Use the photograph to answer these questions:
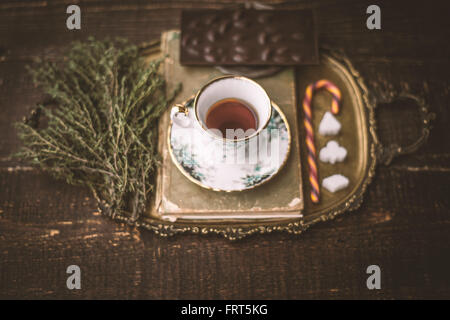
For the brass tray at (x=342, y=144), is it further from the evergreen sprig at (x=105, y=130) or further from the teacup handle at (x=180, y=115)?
the teacup handle at (x=180, y=115)

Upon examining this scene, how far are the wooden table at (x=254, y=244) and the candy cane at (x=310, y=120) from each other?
0.33 ft

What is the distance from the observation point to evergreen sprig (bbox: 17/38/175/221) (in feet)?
2.56

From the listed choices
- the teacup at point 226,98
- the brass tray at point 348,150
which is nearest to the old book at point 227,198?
the brass tray at point 348,150

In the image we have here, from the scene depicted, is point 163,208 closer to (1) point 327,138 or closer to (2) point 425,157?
(1) point 327,138

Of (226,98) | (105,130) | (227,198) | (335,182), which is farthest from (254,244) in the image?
(105,130)

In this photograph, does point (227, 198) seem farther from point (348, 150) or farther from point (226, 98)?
point (348, 150)

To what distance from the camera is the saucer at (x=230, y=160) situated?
2.51 feet

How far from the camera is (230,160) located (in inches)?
30.3

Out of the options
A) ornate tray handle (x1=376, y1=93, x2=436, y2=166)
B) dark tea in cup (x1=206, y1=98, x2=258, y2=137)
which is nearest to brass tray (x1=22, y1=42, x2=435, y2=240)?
ornate tray handle (x1=376, y1=93, x2=436, y2=166)

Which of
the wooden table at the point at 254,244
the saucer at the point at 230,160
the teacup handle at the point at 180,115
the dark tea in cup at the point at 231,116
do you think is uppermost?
the dark tea in cup at the point at 231,116

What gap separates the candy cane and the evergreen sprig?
371 mm

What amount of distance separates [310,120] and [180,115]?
0.35m
